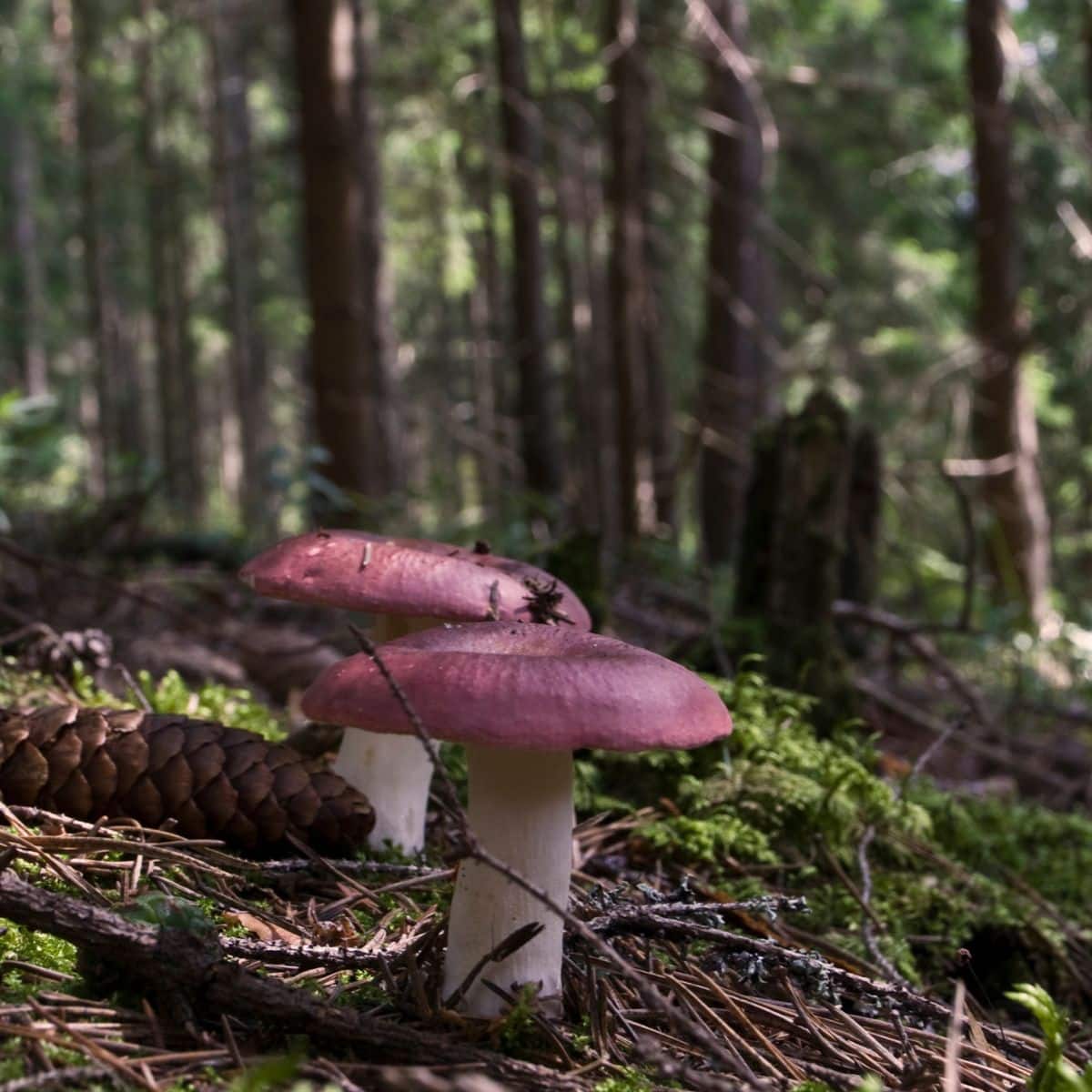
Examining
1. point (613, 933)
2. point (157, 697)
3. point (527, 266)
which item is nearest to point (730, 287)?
point (527, 266)

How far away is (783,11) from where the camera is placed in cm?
1415

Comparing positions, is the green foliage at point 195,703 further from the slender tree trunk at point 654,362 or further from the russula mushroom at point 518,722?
the slender tree trunk at point 654,362

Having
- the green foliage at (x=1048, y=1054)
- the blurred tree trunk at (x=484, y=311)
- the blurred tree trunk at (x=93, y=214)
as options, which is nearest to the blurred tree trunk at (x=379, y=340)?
the blurred tree trunk at (x=484, y=311)

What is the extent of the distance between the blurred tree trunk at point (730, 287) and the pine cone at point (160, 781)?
887 centimetres

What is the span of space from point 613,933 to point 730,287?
394 inches

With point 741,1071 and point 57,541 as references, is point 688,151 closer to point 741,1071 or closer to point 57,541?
point 57,541

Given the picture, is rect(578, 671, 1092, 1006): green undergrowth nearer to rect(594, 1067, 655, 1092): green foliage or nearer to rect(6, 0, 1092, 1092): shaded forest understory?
rect(6, 0, 1092, 1092): shaded forest understory

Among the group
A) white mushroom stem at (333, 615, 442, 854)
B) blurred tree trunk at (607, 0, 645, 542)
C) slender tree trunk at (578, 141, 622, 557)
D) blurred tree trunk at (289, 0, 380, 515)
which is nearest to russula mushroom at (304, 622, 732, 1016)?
white mushroom stem at (333, 615, 442, 854)

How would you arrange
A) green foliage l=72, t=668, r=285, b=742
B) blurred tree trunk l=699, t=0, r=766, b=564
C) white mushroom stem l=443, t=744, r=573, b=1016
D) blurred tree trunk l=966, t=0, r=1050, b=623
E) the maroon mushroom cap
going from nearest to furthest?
the maroon mushroom cap < white mushroom stem l=443, t=744, r=573, b=1016 < green foliage l=72, t=668, r=285, b=742 < blurred tree trunk l=966, t=0, r=1050, b=623 < blurred tree trunk l=699, t=0, r=766, b=564

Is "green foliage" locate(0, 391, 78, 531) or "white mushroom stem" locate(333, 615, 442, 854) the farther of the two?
"green foliage" locate(0, 391, 78, 531)

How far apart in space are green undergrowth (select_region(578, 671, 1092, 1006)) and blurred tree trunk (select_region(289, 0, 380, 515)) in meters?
4.59

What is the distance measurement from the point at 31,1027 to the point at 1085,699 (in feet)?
20.5

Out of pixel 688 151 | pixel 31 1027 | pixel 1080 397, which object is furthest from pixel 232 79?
pixel 31 1027

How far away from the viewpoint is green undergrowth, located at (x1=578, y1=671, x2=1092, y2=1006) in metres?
2.75
